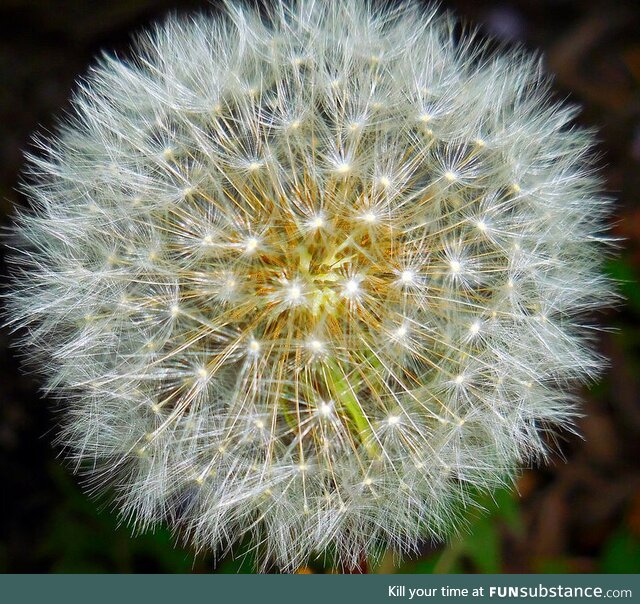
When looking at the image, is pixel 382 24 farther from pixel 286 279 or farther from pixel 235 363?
pixel 235 363

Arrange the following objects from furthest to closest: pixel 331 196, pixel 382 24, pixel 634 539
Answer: pixel 634 539 → pixel 382 24 → pixel 331 196

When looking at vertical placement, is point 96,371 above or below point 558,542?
above

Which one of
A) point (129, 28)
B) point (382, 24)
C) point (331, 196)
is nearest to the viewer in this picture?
point (331, 196)

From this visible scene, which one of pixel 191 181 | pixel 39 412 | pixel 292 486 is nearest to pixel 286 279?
pixel 191 181

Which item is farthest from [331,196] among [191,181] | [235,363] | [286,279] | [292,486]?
[292,486]

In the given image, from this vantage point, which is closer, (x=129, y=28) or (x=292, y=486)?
(x=292, y=486)

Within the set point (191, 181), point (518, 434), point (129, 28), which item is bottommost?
point (518, 434)
